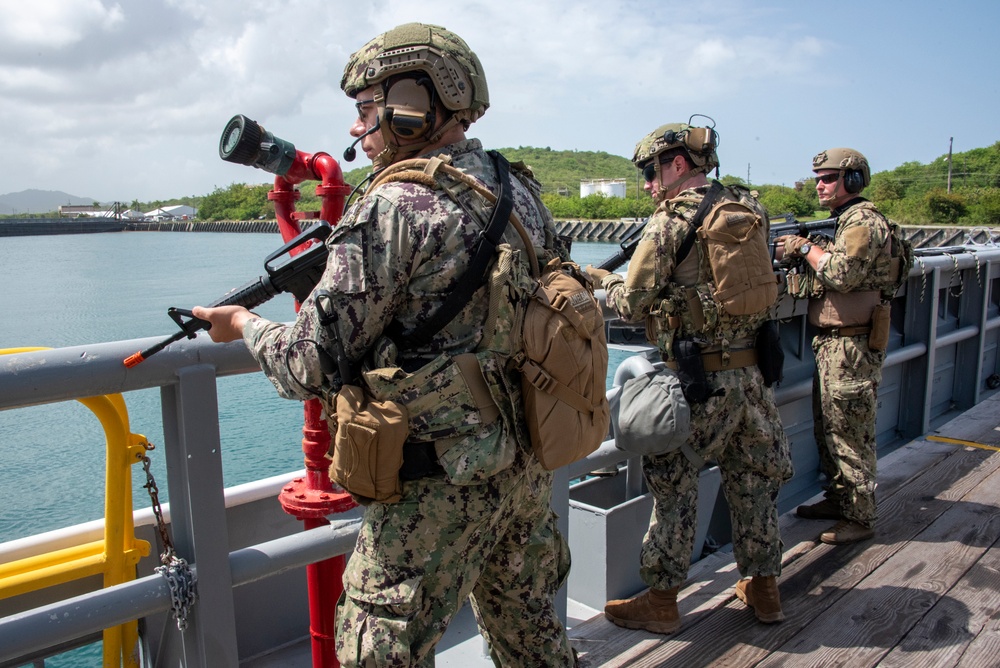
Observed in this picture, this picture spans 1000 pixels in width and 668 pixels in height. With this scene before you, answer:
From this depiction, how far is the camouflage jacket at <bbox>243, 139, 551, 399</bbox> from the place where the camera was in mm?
1548

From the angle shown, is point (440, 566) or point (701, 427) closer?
point (440, 566)

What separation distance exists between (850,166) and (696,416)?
1.99 metres

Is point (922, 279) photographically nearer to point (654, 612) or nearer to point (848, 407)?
point (848, 407)

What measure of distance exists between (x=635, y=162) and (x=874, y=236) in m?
1.47

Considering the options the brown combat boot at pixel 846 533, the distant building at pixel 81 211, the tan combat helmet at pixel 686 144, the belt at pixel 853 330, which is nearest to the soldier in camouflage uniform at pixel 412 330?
the tan combat helmet at pixel 686 144

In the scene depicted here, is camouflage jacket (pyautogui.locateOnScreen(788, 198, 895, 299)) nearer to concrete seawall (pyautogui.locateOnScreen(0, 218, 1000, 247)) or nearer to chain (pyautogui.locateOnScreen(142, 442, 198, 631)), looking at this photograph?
chain (pyautogui.locateOnScreen(142, 442, 198, 631))

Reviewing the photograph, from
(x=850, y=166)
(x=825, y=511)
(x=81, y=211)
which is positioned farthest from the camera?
(x=81, y=211)

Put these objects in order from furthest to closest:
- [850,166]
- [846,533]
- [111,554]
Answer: [850,166]
[846,533]
[111,554]

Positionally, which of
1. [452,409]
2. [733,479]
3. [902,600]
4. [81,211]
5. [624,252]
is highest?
[81,211]

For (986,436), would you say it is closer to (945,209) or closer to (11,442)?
(11,442)

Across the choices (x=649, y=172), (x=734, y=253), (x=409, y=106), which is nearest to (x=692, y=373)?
(x=734, y=253)

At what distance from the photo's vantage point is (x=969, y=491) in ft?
13.6

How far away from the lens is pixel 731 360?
113 inches

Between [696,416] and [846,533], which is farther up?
[696,416]
